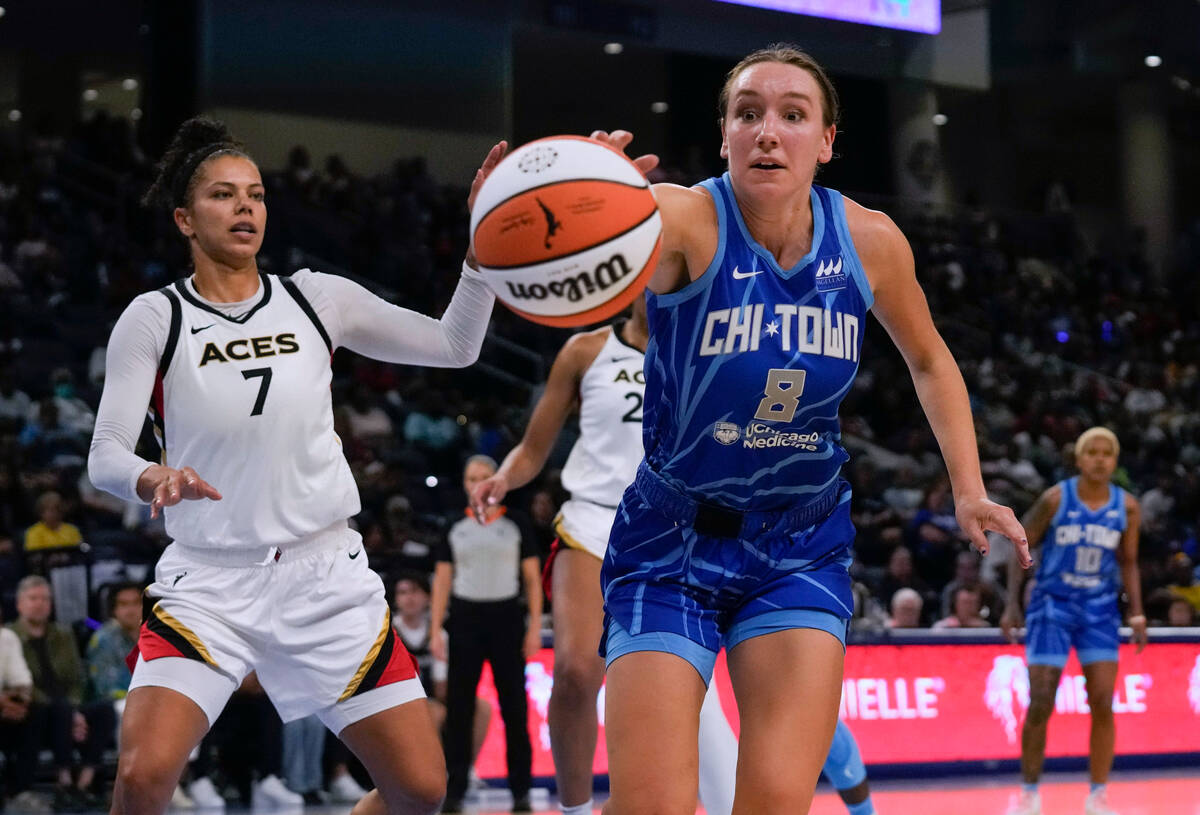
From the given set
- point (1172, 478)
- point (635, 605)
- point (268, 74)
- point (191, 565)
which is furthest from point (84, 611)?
point (1172, 478)

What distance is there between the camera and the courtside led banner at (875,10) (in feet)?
62.5

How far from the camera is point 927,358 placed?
145 inches

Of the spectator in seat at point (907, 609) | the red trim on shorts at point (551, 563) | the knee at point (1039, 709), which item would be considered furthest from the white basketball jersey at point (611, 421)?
the spectator in seat at point (907, 609)

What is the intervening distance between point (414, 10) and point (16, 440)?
424 inches

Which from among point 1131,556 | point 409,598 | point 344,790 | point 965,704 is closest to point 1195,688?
point 965,704

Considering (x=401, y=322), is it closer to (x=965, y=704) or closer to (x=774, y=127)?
(x=774, y=127)

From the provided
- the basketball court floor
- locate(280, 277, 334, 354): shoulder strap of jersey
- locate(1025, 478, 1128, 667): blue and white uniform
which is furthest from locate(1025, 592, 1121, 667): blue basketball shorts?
locate(280, 277, 334, 354): shoulder strap of jersey

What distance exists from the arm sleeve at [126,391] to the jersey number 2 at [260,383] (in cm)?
24

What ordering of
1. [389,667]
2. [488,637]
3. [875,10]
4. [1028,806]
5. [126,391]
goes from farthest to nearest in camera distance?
[875,10] < [488,637] < [1028,806] < [389,667] < [126,391]

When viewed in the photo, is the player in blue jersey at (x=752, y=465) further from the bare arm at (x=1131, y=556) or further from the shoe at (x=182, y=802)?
the shoe at (x=182, y=802)

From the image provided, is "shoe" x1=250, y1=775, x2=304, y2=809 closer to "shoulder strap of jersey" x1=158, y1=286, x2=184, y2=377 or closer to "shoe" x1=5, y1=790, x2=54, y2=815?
"shoe" x1=5, y1=790, x2=54, y2=815

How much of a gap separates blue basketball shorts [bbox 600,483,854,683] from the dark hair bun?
1.68m

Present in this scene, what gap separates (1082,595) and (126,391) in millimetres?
6570

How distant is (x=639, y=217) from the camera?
120 inches
